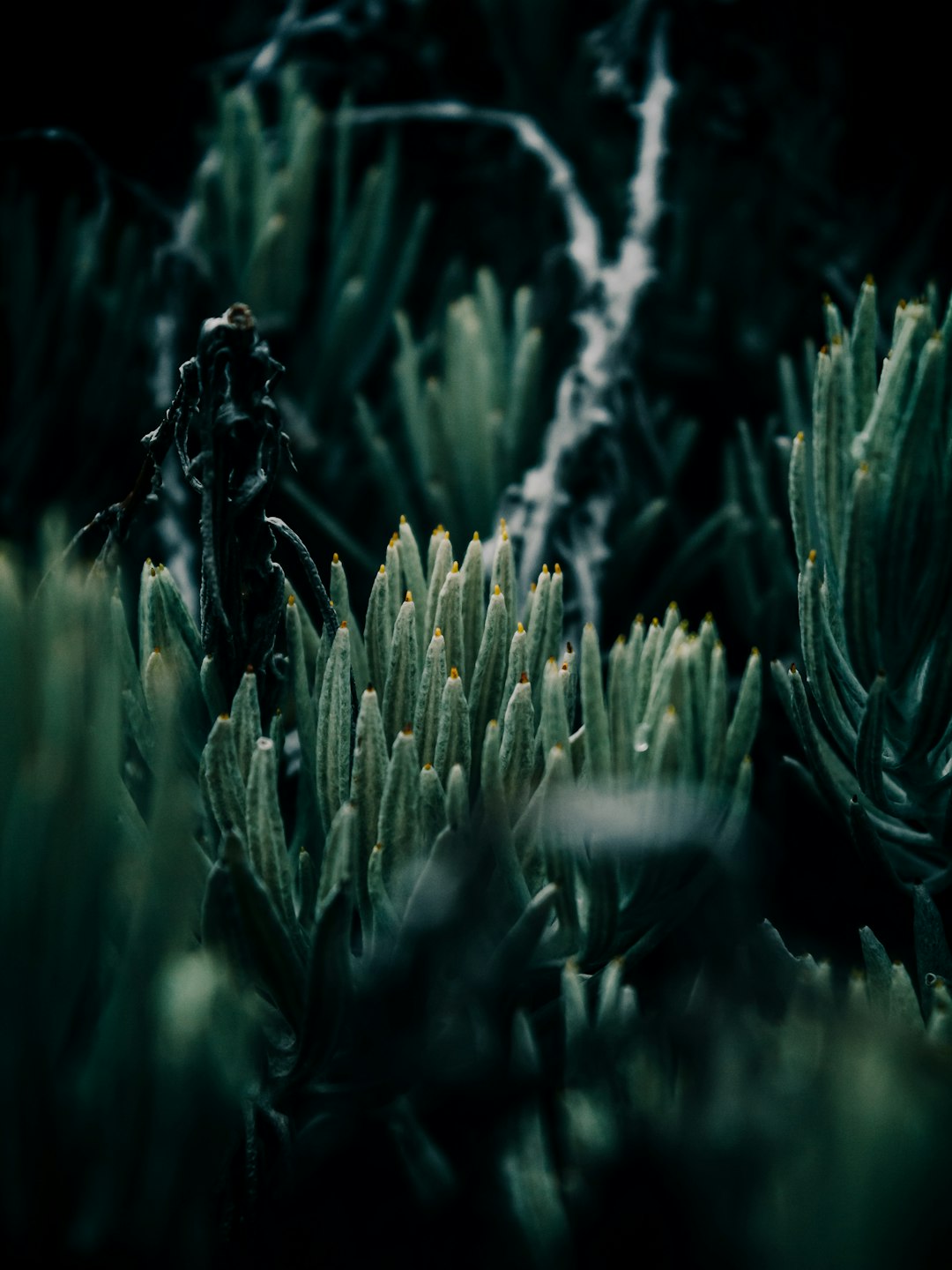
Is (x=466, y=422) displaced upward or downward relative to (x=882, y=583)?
upward

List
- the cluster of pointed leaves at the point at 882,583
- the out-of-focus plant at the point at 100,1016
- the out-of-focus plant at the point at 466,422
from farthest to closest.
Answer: the out-of-focus plant at the point at 466,422, the cluster of pointed leaves at the point at 882,583, the out-of-focus plant at the point at 100,1016

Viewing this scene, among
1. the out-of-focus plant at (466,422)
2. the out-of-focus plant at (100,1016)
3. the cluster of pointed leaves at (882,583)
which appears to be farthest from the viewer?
the out-of-focus plant at (466,422)

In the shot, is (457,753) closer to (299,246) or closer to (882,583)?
(882,583)

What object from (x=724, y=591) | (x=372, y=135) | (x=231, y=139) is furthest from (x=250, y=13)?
(x=724, y=591)

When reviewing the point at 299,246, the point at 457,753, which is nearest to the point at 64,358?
the point at 299,246

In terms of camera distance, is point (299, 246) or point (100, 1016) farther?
point (299, 246)

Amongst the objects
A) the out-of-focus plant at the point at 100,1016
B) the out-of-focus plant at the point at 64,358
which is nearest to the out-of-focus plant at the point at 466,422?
the out-of-focus plant at the point at 64,358

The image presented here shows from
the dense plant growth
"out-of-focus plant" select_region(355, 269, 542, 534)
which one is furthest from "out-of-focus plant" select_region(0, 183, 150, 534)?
"out-of-focus plant" select_region(355, 269, 542, 534)

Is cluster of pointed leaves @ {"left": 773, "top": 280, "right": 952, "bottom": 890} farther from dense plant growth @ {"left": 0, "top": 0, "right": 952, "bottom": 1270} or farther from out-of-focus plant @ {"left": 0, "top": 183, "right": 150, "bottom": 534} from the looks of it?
out-of-focus plant @ {"left": 0, "top": 183, "right": 150, "bottom": 534}

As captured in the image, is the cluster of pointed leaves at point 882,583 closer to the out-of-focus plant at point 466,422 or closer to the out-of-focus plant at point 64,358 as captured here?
the out-of-focus plant at point 466,422

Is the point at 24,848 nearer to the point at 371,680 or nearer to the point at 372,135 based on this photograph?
the point at 371,680
